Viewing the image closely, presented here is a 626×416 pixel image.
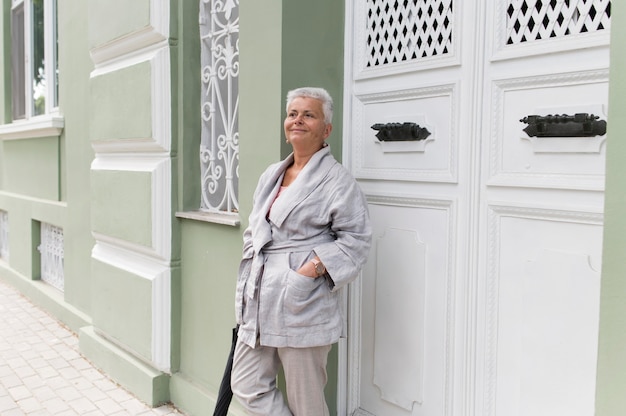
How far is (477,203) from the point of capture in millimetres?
2580

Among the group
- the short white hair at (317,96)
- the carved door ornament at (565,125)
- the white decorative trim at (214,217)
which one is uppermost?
the short white hair at (317,96)

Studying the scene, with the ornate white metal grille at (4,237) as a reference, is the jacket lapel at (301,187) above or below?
above

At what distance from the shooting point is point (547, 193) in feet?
7.64

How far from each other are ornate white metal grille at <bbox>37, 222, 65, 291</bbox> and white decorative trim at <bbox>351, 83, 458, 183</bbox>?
4.59 m

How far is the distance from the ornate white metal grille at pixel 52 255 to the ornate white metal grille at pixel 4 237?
185 cm

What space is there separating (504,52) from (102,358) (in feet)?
12.5

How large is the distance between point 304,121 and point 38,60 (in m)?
6.02

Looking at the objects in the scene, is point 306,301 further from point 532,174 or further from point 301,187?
point 532,174

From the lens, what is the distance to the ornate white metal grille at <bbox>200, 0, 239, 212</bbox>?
3594 mm

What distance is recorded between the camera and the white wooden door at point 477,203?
224 cm

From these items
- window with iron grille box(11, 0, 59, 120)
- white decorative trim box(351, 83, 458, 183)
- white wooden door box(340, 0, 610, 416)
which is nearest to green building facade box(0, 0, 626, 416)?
white decorative trim box(351, 83, 458, 183)

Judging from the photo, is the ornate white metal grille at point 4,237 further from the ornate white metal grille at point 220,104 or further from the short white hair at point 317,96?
the short white hair at point 317,96

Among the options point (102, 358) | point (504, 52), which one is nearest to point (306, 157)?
point (504, 52)

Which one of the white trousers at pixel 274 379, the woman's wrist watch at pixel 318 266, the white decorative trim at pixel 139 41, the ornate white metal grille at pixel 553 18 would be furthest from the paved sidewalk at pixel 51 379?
the ornate white metal grille at pixel 553 18
